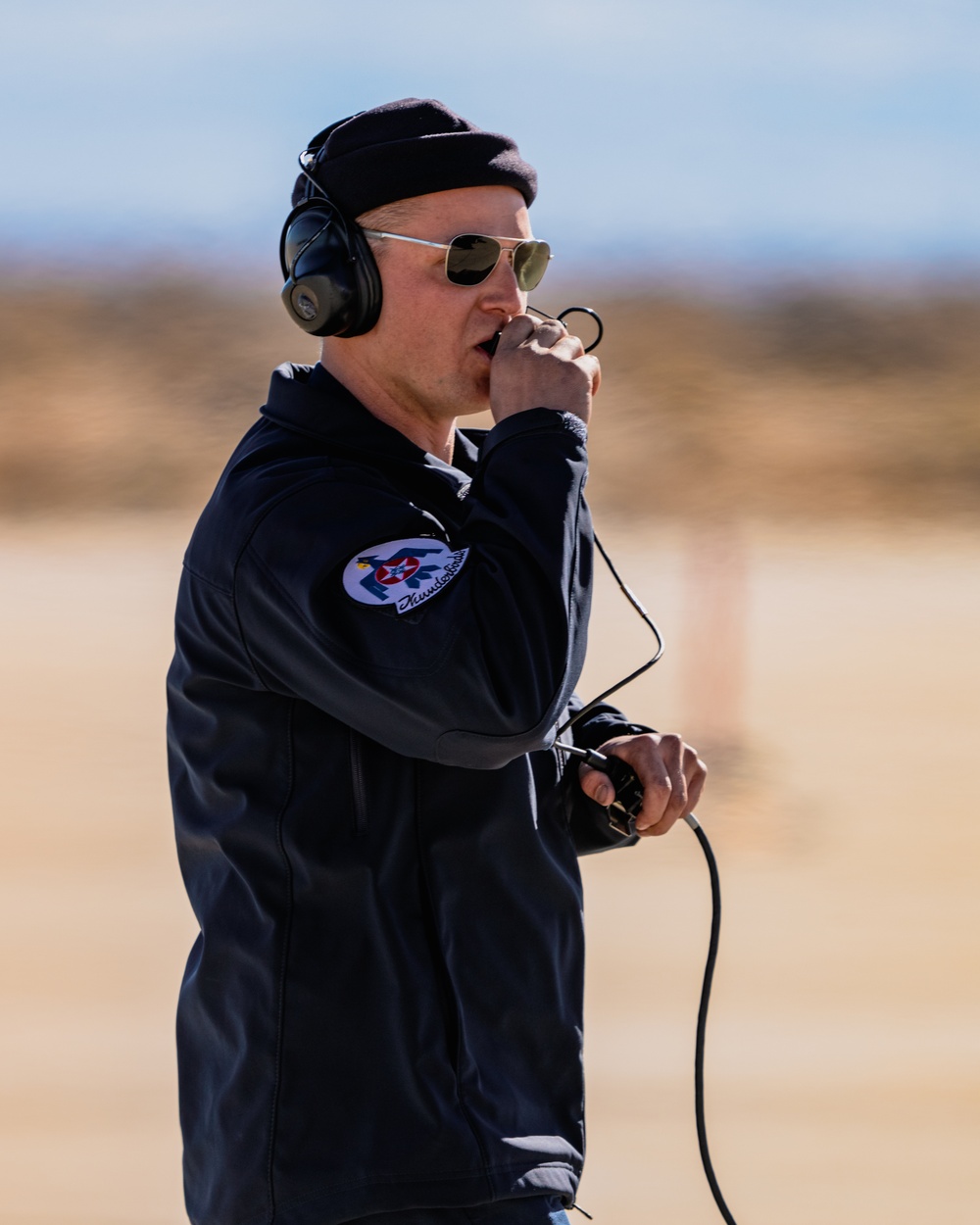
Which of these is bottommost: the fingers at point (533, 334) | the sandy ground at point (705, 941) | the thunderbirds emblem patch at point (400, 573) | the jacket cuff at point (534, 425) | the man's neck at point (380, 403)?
the sandy ground at point (705, 941)

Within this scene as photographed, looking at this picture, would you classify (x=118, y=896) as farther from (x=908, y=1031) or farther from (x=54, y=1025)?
(x=908, y=1031)

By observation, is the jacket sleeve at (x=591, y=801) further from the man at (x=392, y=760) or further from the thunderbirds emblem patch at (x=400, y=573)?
the thunderbirds emblem patch at (x=400, y=573)

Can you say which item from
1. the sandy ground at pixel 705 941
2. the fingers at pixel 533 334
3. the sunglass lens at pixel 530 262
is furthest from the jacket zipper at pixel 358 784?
the sandy ground at pixel 705 941

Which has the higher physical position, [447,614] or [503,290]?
[503,290]

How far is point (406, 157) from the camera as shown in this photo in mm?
1724

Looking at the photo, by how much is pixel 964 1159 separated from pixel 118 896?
3020 millimetres

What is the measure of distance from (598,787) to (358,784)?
12.6 inches

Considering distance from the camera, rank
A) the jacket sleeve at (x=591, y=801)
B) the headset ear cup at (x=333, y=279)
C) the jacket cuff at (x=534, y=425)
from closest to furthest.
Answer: the jacket cuff at (x=534, y=425)
the headset ear cup at (x=333, y=279)
the jacket sleeve at (x=591, y=801)

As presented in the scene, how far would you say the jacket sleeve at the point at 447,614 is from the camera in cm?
148

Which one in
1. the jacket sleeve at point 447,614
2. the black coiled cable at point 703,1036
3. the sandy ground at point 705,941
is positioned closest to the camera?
the jacket sleeve at point 447,614

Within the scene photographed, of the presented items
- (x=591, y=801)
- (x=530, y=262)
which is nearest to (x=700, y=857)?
(x=591, y=801)

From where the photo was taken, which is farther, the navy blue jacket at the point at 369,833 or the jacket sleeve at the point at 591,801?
→ the jacket sleeve at the point at 591,801

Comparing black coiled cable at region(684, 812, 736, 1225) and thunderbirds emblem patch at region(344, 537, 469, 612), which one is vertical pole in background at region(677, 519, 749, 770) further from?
thunderbirds emblem patch at region(344, 537, 469, 612)

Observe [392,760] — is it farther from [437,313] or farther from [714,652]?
[714,652]
